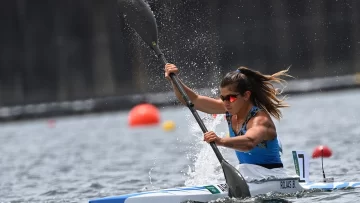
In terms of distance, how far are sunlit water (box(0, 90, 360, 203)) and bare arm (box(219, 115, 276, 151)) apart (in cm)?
66

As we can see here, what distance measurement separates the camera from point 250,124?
8.91 metres

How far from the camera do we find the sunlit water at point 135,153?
35.8 ft

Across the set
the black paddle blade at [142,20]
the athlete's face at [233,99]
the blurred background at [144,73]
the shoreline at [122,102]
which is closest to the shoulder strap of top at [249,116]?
the athlete's face at [233,99]

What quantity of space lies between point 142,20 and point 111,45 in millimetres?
23352

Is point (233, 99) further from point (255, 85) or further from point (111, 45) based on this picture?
point (111, 45)

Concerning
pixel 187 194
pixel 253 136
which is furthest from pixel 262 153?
Answer: pixel 187 194

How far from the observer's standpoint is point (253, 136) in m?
8.68

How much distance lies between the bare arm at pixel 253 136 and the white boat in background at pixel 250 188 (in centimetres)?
36

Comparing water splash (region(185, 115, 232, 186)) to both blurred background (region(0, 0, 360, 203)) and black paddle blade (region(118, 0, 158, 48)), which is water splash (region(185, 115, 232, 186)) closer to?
black paddle blade (region(118, 0, 158, 48))

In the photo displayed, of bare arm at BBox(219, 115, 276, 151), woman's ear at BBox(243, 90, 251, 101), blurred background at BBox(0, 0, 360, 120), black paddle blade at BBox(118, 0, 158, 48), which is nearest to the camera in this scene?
bare arm at BBox(219, 115, 276, 151)

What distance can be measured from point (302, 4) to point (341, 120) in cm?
1579

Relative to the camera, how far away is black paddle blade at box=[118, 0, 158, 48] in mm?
10469

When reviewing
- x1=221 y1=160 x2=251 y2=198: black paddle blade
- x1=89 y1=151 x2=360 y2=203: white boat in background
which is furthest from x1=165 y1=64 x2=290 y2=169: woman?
x1=221 y1=160 x2=251 y2=198: black paddle blade

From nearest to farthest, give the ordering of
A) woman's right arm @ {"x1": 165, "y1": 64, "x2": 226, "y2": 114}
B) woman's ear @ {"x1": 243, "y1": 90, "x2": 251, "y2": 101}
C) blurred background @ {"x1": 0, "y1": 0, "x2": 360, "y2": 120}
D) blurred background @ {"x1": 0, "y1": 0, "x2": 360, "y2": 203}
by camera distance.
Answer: woman's ear @ {"x1": 243, "y1": 90, "x2": 251, "y2": 101} → woman's right arm @ {"x1": 165, "y1": 64, "x2": 226, "y2": 114} → blurred background @ {"x1": 0, "y1": 0, "x2": 360, "y2": 203} → blurred background @ {"x1": 0, "y1": 0, "x2": 360, "y2": 120}
